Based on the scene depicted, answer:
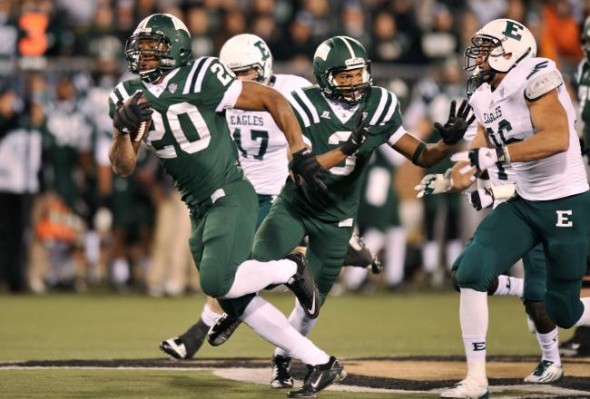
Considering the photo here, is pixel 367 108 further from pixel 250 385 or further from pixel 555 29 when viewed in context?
pixel 555 29

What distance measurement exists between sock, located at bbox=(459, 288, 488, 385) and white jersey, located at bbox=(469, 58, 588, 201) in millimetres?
614

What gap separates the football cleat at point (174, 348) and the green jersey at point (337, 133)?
1.16 m

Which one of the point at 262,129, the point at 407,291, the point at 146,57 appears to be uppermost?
the point at 146,57

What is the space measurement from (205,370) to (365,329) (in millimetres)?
2752

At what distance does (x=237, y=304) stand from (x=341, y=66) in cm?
135

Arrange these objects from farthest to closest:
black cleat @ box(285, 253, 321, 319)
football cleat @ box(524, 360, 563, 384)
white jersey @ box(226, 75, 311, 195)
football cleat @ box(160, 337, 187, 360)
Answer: white jersey @ box(226, 75, 311, 195) → football cleat @ box(160, 337, 187, 360) → football cleat @ box(524, 360, 563, 384) → black cleat @ box(285, 253, 321, 319)

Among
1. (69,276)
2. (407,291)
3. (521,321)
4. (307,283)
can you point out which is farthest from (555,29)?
(307,283)

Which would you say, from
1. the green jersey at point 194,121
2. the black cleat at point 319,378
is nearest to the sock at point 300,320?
the black cleat at point 319,378

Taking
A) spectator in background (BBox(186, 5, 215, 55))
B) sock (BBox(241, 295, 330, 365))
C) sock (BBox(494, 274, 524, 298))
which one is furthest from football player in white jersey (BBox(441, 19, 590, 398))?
spectator in background (BBox(186, 5, 215, 55))

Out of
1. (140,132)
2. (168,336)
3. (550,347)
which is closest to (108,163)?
(168,336)

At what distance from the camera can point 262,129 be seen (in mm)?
7883

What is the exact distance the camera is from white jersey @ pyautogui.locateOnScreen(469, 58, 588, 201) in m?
6.08

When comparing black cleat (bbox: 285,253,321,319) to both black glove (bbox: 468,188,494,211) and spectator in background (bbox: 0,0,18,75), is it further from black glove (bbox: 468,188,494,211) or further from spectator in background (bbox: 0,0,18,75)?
spectator in background (bbox: 0,0,18,75)

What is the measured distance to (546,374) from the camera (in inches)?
260
